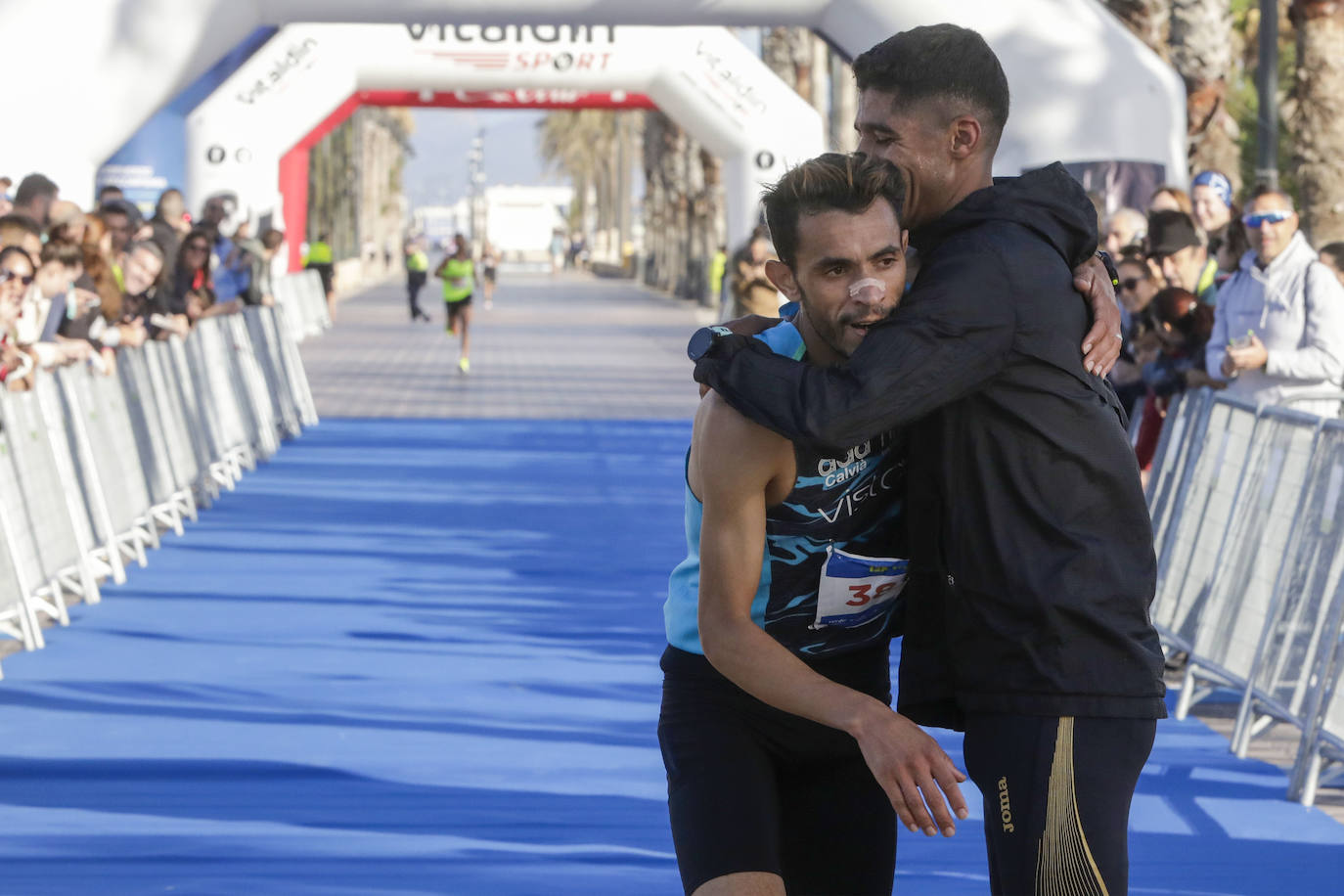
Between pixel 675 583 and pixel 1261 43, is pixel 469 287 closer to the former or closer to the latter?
pixel 1261 43

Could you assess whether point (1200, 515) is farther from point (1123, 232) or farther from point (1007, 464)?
point (1007, 464)

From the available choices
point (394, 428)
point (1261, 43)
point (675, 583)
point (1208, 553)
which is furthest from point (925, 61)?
point (394, 428)

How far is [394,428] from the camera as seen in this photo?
18.2 m

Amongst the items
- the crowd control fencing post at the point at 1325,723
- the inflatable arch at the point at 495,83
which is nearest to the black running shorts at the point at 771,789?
the crowd control fencing post at the point at 1325,723

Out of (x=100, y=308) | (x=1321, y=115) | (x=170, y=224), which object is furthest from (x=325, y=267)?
(x=100, y=308)

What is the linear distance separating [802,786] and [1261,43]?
12881 mm

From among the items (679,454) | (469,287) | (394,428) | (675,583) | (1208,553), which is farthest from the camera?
A: (469,287)

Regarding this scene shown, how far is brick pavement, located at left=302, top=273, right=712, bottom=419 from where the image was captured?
20.4m

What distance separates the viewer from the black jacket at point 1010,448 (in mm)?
2826

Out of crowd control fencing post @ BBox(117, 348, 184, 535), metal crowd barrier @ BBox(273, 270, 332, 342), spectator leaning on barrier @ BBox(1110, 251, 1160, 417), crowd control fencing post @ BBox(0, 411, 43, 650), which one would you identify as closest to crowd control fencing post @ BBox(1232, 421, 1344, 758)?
spectator leaning on barrier @ BBox(1110, 251, 1160, 417)

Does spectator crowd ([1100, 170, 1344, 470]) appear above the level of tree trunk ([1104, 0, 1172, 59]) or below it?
below

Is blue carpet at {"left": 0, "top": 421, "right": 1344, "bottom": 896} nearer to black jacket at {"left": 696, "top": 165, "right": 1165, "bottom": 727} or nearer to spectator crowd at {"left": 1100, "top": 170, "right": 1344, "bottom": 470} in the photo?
spectator crowd at {"left": 1100, "top": 170, "right": 1344, "bottom": 470}

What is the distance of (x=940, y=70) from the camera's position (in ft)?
9.74

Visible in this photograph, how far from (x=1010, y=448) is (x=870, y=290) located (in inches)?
12.3
